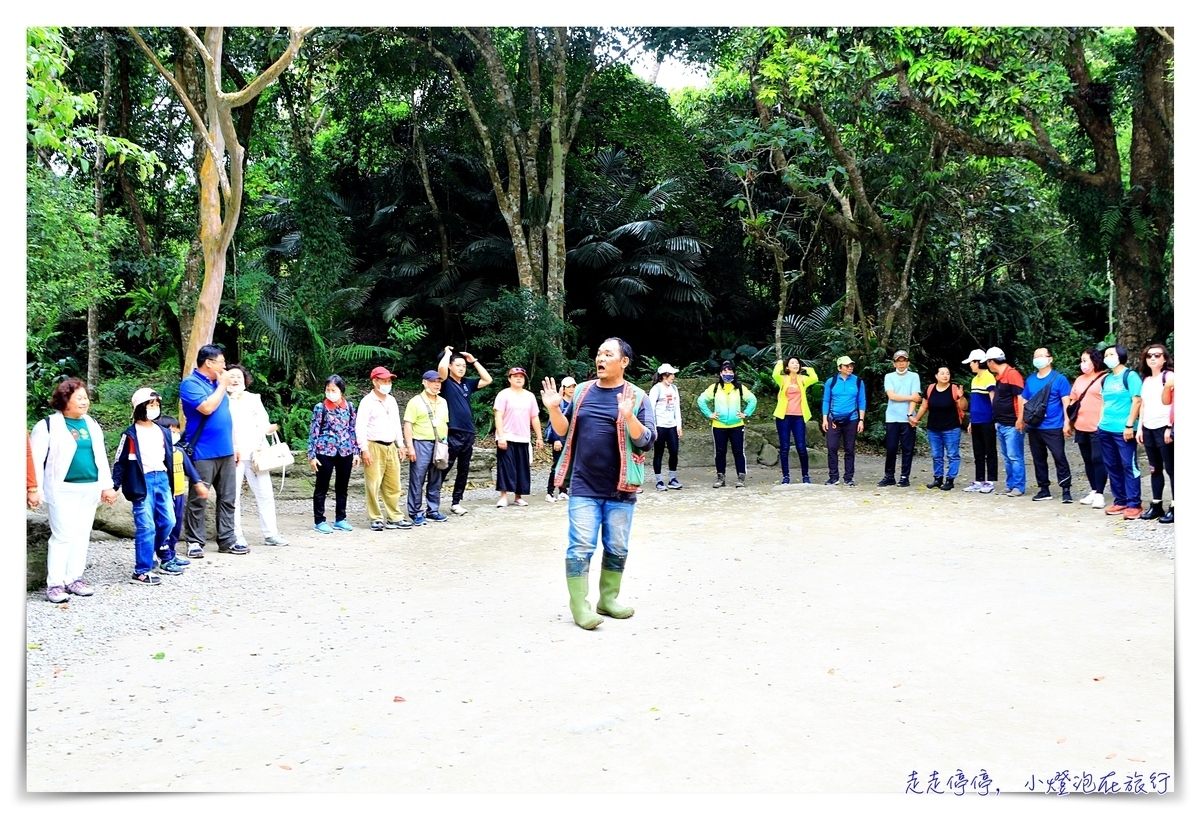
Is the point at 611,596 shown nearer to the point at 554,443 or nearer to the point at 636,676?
the point at 636,676

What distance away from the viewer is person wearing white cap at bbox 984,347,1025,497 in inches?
366

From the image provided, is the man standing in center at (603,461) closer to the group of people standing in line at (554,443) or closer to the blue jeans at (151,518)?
the group of people standing in line at (554,443)

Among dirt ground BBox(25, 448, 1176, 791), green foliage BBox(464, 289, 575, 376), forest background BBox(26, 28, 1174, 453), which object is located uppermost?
forest background BBox(26, 28, 1174, 453)

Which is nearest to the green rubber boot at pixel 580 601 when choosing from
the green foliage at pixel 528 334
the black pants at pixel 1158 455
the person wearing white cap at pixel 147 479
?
the person wearing white cap at pixel 147 479

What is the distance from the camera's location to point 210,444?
6734 mm

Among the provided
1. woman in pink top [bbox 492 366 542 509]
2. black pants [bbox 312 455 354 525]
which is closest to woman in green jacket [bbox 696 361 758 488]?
woman in pink top [bbox 492 366 542 509]

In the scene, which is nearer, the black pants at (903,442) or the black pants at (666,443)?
the black pants at (903,442)

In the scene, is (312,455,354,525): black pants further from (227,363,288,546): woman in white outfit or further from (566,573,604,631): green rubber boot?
(566,573,604,631): green rubber boot

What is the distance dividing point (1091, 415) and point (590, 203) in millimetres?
10421

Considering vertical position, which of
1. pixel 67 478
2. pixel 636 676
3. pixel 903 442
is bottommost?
pixel 636 676

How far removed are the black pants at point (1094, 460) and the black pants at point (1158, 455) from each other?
627 mm

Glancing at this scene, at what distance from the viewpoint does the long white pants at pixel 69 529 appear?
538cm

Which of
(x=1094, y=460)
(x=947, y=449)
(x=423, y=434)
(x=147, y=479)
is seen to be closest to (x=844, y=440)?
(x=947, y=449)

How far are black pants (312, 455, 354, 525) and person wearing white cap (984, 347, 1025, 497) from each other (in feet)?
18.9
